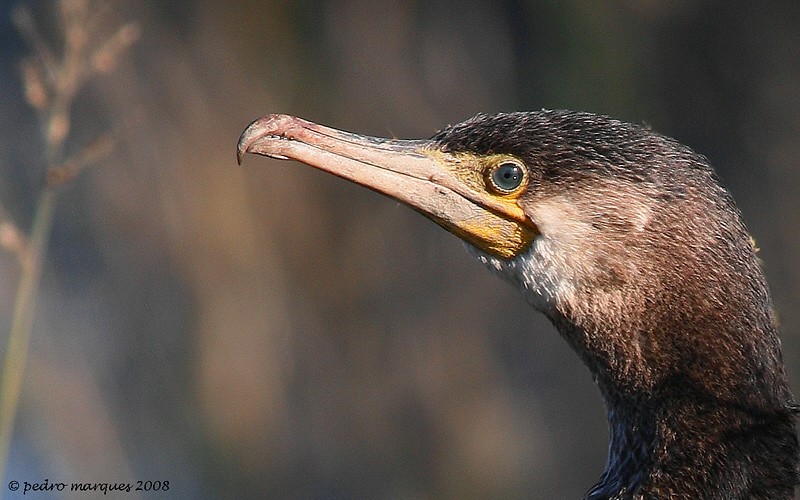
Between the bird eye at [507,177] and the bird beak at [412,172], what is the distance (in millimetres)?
24

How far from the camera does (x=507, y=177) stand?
305cm

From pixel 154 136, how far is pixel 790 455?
5021 millimetres

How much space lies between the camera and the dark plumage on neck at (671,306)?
9.50ft

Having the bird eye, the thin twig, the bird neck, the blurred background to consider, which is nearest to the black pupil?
the bird eye

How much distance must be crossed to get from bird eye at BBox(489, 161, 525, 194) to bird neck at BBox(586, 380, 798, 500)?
54 cm

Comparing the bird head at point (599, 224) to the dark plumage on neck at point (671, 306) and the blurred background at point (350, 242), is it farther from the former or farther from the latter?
the blurred background at point (350, 242)

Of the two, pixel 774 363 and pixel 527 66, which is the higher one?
pixel 527 66

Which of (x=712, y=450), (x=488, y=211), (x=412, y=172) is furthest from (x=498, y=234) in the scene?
(x=712, y=450)

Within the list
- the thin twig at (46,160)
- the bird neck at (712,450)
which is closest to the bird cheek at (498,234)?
the bird neck at (712,450)

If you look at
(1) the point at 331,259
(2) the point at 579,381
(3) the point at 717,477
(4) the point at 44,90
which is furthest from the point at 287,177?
(3) the point at 717,477

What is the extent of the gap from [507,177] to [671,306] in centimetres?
46

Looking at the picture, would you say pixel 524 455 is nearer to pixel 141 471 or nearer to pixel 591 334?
pixel 141 471

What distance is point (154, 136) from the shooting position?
7.34 meters

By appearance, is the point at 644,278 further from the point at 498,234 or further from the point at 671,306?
the point at 498,234
